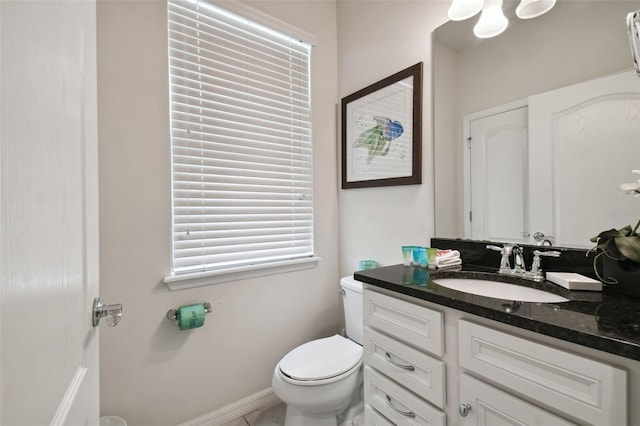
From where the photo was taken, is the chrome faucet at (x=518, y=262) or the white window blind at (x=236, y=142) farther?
the white window blind at (x=236, y=142)

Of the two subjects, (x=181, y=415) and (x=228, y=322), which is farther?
(x=228, y=322)

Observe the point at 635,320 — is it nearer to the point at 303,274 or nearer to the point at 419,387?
the point at 419,387

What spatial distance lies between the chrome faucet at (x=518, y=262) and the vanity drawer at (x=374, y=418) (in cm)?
74

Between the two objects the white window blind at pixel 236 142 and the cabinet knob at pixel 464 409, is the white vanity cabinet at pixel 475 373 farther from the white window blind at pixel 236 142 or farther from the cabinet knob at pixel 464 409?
the white window blind at pixel 236 142

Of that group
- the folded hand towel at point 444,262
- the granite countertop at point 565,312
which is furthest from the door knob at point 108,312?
the folded hand towel at point 444,262

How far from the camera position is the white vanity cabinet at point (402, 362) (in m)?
0.89

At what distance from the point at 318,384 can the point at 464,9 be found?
1.79m

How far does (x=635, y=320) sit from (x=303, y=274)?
1488mm

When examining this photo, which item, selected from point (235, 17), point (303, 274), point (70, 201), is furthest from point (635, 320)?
point (235, 17)

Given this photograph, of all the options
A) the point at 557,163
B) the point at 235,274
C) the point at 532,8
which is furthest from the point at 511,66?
the point at 235,274

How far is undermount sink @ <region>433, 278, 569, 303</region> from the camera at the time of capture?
3.18ft

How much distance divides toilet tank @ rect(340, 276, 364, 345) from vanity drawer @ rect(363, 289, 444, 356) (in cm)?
45

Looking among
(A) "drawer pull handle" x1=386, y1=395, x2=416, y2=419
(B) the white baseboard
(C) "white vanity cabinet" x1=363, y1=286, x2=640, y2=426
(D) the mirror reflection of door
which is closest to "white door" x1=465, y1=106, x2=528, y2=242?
(D) the mirror reflection of door

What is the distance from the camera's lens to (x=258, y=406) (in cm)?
164
